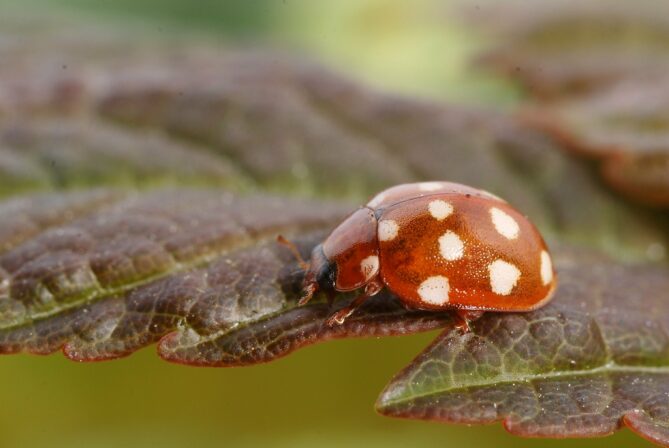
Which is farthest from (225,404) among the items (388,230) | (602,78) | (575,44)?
(575,44)

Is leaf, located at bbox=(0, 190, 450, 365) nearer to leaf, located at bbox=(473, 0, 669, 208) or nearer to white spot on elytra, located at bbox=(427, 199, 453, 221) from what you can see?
white spot on elytra, located at bbox=(427, 199, 453, 221)

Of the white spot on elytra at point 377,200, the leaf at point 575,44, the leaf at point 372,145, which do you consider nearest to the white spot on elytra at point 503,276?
the white spot on elytra at point 377,200

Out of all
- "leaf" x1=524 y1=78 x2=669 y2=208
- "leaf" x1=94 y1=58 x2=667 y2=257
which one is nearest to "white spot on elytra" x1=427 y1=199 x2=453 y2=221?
"leaf" x1=94 y1=58 x2=667 y2=257

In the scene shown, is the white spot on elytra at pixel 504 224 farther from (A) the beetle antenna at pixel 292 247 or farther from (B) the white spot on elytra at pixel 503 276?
(A) the beetle antenna at pixel 292 247

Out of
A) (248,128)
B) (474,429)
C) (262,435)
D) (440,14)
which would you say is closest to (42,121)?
(248,128)

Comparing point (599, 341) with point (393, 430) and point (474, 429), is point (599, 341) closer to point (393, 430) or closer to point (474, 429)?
point (474, 429)

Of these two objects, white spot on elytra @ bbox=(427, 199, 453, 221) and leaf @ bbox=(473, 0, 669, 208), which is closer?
white spot on elytra @ bbox=(427, 199, 453, 221)
